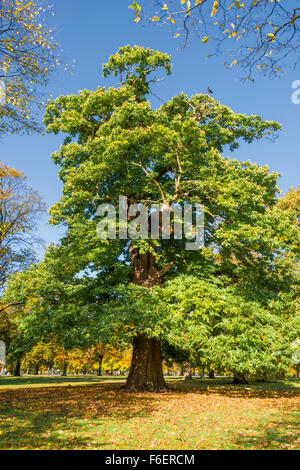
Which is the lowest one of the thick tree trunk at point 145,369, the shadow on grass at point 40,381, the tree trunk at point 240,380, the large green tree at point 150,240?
the shadow on grass at point 40,381

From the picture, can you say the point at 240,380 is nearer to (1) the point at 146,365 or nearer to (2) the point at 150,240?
(1) the point at 146,365

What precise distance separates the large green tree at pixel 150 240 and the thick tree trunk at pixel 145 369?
44 mm

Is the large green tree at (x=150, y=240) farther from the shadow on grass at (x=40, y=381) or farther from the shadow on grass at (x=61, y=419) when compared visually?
the shadow on grass at (x=40, y=381)

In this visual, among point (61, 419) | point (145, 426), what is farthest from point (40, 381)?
point (145, 426)

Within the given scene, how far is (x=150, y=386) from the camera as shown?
12906 millimetres

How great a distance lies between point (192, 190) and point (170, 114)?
5.83m

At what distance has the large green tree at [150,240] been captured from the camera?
36.3 ft

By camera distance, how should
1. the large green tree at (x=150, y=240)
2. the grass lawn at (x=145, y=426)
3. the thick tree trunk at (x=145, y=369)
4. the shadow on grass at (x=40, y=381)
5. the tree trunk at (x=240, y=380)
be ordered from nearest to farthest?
1. the grass lawn at (x=145, y=426)
2. the large green tree at (x=150, y=240)
3. the thick tree trunk at (x=145, y=369)
4. the shadow on grass at (x=40, y=381)
5. the tree trunk at (x=240, y=380)

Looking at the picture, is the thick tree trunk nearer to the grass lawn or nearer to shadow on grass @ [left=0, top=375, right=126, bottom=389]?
the grass lawn

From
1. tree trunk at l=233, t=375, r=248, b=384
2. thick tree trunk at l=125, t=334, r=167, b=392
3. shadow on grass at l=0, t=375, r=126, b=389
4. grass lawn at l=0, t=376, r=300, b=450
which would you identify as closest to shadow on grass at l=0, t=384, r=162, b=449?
grass lawn at l=0, t=376, r=300, b=450

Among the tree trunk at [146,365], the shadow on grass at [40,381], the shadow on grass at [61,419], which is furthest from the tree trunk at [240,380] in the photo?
the shadow on grass at [61,419]

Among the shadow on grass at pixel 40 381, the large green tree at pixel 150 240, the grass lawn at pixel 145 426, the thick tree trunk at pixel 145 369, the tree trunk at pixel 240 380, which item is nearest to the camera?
the grass lawn at pixel 145 426
